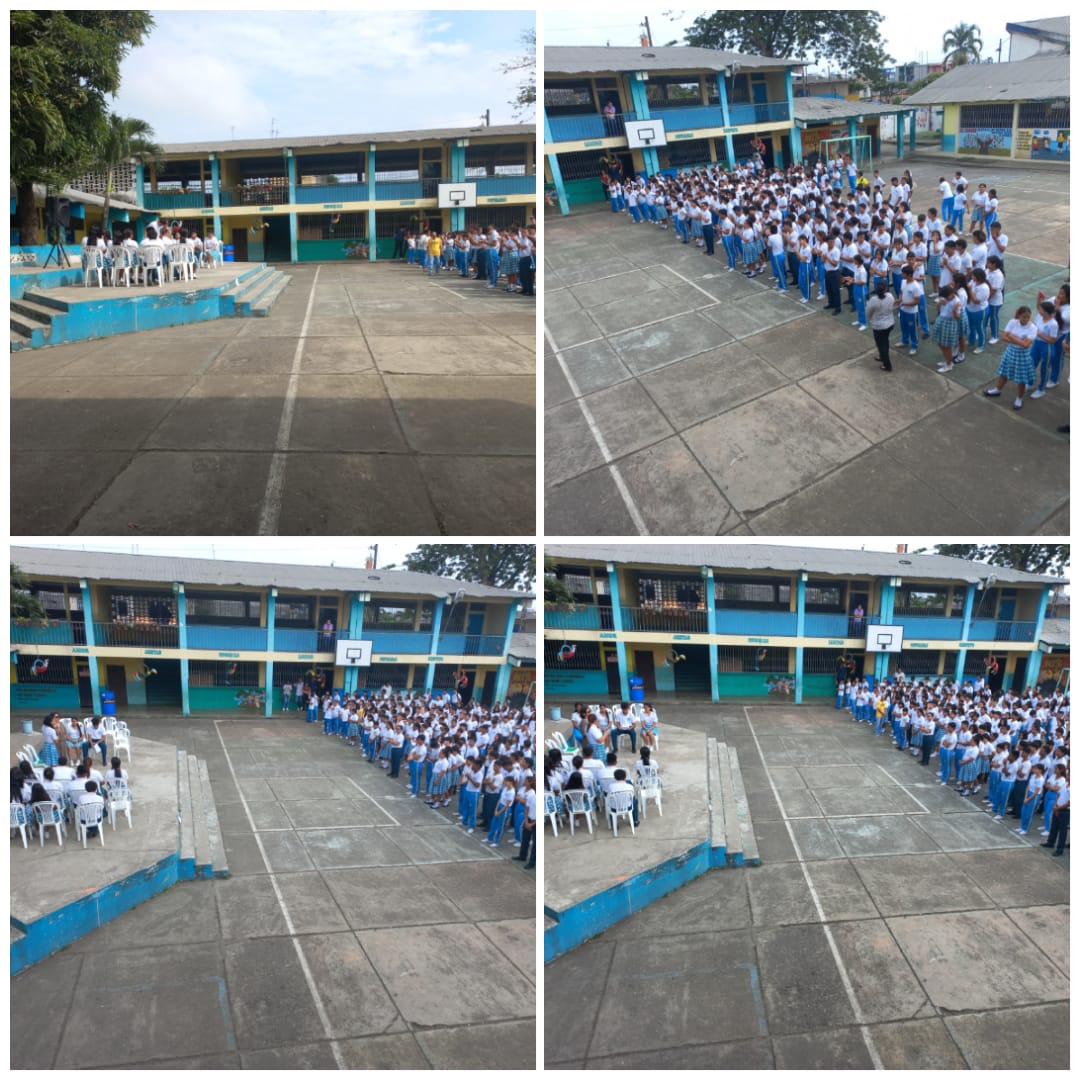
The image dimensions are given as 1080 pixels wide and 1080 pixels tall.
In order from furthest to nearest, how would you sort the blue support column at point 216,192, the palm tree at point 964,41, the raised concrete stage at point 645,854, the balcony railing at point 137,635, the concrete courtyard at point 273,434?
1. the palm tree at point 964,41
2. the blue support column at point 216,192
3. the balcony railing at point 137,635
4. the raised concrete stage at point 645,854
5. the concrete courtyard at point 273,434

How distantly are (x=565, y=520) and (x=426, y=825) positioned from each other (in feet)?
17.7

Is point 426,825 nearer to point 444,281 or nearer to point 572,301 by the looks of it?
point 572,301

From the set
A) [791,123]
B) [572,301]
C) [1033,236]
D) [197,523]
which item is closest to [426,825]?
[197,523]

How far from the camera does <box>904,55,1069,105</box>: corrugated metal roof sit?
84.6ft

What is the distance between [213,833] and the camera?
1055 cm

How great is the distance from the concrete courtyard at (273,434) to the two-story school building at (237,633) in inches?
319

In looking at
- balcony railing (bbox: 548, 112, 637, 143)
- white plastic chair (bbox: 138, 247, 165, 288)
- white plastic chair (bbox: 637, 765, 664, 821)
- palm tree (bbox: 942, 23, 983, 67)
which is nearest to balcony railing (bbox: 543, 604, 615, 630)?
white plastic chair (bbox: 637, 765, 664, 821)

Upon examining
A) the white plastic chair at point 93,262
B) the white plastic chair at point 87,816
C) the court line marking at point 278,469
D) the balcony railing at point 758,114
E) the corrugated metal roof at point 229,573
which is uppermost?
the balcony railing at point 758,114

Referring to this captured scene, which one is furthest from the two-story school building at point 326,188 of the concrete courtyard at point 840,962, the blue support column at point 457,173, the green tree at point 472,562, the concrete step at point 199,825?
the concrete courtyard at point 840,962

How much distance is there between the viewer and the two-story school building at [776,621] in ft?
55.6

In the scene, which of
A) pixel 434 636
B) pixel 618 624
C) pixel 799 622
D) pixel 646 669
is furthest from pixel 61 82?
pixel 799 622

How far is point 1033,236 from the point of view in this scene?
15.4 m

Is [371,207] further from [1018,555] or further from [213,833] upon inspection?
[213,833]

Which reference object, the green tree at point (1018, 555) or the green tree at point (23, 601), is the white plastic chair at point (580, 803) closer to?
the green tree at point (23, 601)
